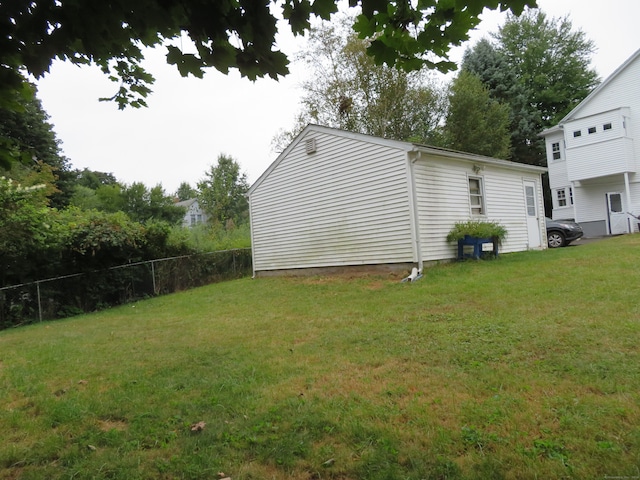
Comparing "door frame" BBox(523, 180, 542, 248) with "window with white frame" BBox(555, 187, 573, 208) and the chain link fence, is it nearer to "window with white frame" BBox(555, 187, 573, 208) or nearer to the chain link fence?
"window with white frame" BBox(555, 187, 573, 208)

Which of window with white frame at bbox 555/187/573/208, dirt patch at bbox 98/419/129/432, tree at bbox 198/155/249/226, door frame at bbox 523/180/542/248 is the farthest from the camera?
tree at bbox 198/155/249/226

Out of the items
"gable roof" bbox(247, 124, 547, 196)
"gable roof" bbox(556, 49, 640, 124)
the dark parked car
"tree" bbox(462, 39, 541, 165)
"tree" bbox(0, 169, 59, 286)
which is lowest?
the dark parked car

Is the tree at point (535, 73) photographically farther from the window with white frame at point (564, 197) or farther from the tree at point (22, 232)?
the tree at point (22, 232)

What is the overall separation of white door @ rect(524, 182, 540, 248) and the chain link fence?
1109cm

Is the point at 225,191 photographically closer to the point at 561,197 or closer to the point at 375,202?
the point at 561,197

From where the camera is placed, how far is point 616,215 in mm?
19625

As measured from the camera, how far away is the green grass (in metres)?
2.54

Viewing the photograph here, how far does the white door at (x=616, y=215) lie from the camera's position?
1928 centimetres

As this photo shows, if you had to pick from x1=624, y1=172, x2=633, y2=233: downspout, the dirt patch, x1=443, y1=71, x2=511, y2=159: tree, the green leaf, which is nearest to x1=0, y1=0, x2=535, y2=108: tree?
the green leaf

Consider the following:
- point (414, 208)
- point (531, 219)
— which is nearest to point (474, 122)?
point (531, 219)

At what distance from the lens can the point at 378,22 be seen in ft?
9.61

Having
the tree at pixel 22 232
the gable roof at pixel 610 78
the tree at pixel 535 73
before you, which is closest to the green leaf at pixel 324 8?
the tree at pixel 22 232

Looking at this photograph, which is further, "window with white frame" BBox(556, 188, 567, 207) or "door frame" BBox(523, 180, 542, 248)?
"window with white frame" BBox(556, 188, 567, 207)

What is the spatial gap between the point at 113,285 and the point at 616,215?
21.6 meters
